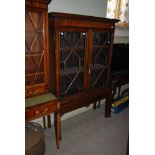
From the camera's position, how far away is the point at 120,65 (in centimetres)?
313

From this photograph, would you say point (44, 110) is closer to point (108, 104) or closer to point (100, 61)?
point (100, 61)

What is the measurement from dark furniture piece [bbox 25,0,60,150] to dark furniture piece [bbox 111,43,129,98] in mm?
1231

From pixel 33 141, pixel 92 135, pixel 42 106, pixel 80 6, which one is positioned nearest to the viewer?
pixel 33 141

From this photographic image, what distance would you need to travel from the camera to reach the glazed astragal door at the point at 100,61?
2.23 metres

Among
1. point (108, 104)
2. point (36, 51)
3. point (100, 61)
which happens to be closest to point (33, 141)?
point (36, 51)

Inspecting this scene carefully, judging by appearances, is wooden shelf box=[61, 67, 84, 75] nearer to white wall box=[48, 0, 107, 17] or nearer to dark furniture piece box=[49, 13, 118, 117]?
dark furniture piece box=[49, 13, 118, 117]

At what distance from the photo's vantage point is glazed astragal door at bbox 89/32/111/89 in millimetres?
2229

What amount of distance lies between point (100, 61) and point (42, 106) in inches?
43.0

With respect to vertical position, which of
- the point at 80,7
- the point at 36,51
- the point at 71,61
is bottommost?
the point at 71,61

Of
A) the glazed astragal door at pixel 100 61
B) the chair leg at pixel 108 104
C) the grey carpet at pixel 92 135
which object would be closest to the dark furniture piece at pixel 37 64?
the grey carpet at pixel 92 135

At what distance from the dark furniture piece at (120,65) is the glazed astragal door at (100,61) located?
248 mm

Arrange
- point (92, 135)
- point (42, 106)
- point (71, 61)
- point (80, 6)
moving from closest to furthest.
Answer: point (42, 106) < point (71, 61) < point (92, 135) < point (80, 6)

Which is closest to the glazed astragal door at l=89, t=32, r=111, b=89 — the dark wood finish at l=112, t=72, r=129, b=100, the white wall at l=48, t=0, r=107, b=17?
the dark wood finish at l=112, t=72, r=129, b=100
